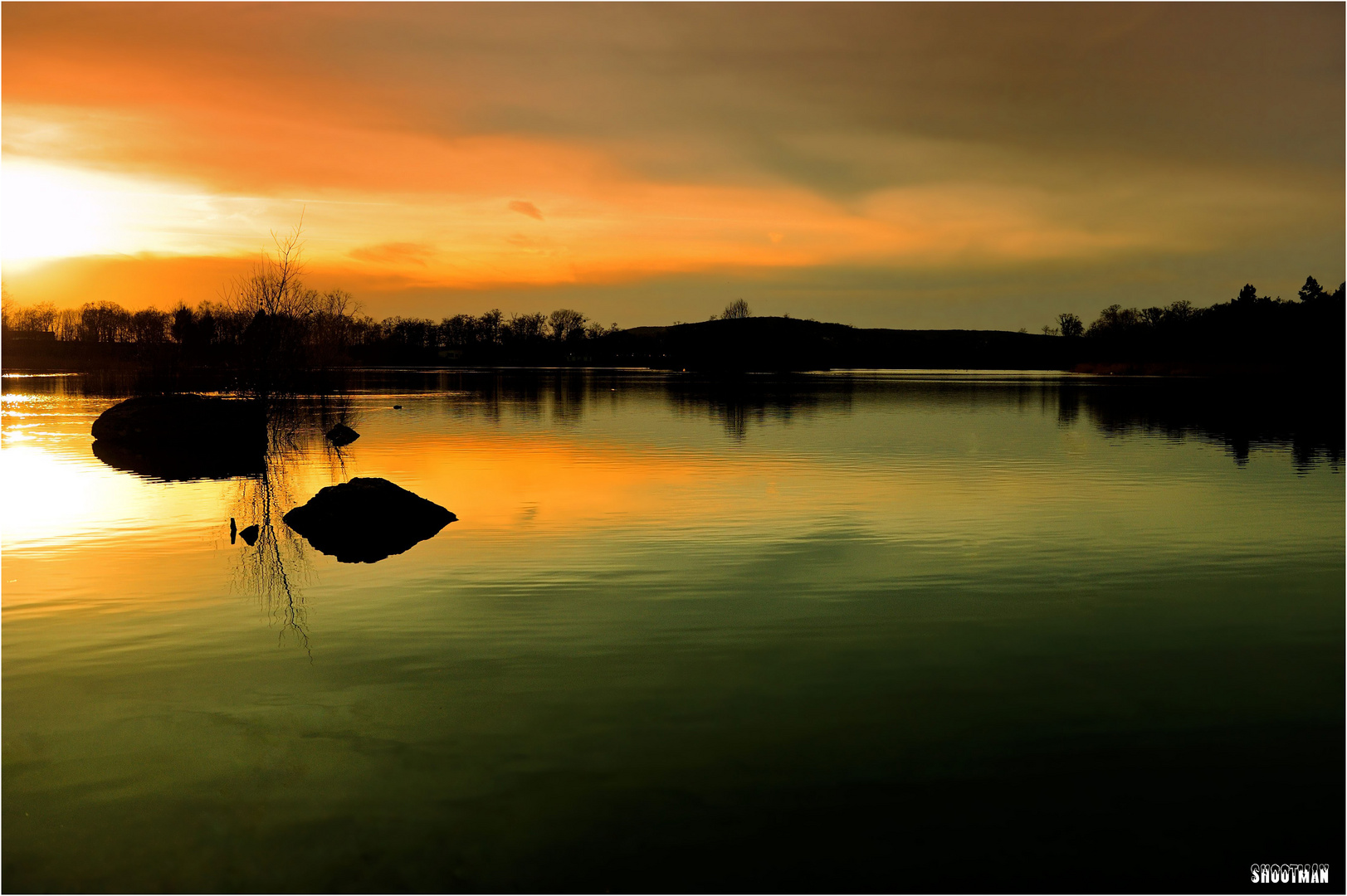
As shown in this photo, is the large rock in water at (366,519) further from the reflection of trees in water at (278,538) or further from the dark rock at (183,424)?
the dark rock at (183,424)

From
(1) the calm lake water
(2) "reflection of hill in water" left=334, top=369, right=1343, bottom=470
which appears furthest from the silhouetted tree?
(1) the calm lake water

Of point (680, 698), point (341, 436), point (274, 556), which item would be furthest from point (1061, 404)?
point (680, 698)

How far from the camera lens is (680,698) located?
35.0ft

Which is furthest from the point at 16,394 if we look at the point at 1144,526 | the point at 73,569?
the point at 1144,526

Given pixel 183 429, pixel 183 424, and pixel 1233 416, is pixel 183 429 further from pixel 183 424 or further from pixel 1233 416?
pixel 1233 416

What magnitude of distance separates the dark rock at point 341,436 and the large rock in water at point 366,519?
22.7m

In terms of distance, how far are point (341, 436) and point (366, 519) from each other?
2604 cm

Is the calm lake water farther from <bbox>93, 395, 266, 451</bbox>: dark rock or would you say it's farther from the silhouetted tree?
the silhouetted tree

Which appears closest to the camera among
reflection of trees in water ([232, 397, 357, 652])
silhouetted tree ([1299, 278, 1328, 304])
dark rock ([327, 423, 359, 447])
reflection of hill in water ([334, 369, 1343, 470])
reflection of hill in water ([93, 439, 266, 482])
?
reflection of trees in water ([232, 397, 357, 652])

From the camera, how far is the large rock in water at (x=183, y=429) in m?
38.7

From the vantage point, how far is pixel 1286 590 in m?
15.9

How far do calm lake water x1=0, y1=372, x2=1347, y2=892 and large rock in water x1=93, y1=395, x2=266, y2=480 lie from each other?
46.8 ft

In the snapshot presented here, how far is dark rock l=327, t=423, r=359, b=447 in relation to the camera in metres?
43.9

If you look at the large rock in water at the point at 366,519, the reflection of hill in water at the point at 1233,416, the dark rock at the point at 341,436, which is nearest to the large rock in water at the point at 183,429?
the dark rock at the point at 341,436
